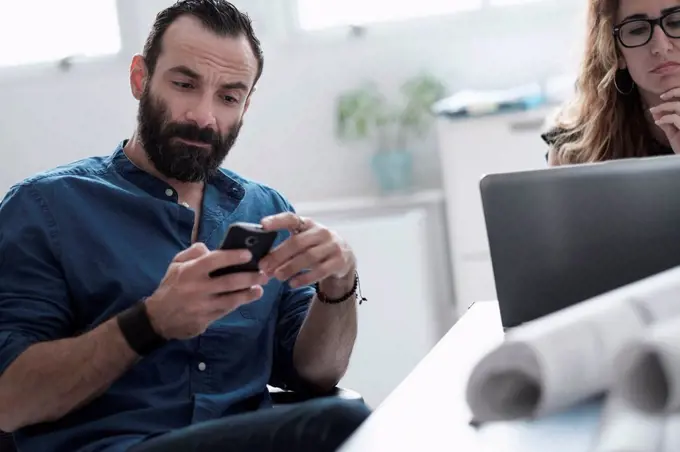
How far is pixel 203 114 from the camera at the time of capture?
1.65 m

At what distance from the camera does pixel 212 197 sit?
5.50 feet

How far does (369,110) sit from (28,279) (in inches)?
83.9

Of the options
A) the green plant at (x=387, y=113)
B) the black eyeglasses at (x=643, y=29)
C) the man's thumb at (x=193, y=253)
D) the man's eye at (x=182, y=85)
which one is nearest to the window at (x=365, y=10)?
the green plant at (x=387, y=113)

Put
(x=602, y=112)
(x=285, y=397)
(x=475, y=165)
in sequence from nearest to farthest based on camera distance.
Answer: (x=285, y=397)
(x=602, y=112)
(x=475, y=165)

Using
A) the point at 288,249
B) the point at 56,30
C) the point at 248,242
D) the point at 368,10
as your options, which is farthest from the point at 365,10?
the point at 248,242

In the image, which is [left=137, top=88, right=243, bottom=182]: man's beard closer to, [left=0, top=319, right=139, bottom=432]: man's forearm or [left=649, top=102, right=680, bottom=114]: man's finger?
[left=0, top=319, right=139, bottom=432]: man's forearm

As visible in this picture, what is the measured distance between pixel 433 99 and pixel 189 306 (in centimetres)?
224

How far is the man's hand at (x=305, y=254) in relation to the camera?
1280 millimetres

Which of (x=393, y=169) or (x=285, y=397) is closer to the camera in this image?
(x=285, y=397)

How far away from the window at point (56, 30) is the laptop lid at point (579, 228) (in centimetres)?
298

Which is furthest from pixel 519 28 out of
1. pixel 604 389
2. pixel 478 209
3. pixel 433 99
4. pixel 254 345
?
pixel 604 389

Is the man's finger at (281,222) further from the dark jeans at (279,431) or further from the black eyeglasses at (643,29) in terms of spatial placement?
the black eyeglasses at (643,29)

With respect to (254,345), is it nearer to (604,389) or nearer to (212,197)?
(212,197)

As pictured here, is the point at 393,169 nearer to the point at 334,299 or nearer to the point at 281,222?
the point at 334,299
